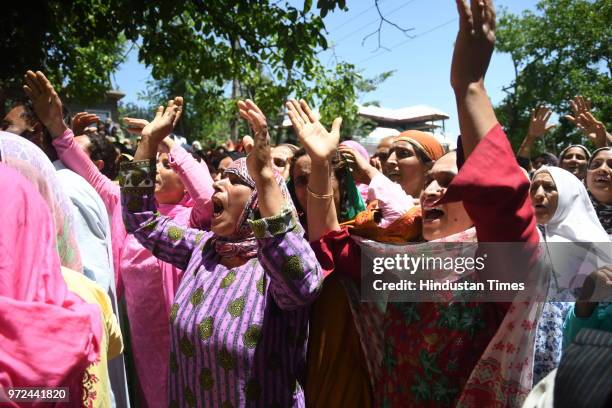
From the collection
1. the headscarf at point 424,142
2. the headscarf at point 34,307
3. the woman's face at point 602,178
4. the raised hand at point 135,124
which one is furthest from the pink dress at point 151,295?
the woman's face at point 602,178

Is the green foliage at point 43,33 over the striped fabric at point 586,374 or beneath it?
over

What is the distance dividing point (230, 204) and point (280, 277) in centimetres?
61

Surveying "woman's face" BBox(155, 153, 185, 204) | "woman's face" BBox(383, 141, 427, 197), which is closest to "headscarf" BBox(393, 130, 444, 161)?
"woman's face" BBox(383, 141, 427, 197)

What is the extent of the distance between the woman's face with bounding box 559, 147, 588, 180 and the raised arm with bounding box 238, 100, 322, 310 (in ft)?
14.7

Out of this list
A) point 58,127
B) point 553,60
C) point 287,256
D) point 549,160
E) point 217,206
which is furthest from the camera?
point 553,60

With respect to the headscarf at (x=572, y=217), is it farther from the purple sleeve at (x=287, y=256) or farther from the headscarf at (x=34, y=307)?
the headscarf at (x=34, y=307)

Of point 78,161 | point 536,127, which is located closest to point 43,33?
point 78,161

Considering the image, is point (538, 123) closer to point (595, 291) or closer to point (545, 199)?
point (545, 199)

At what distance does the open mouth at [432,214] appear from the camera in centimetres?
233

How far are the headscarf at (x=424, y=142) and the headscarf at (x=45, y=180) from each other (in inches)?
95.4

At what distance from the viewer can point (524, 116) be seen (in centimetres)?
2764

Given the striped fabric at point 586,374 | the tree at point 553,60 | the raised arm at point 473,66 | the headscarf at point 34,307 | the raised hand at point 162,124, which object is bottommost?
the tree at point 553,60

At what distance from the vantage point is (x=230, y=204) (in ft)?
8.93

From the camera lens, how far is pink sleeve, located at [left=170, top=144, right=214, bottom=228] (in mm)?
3557
